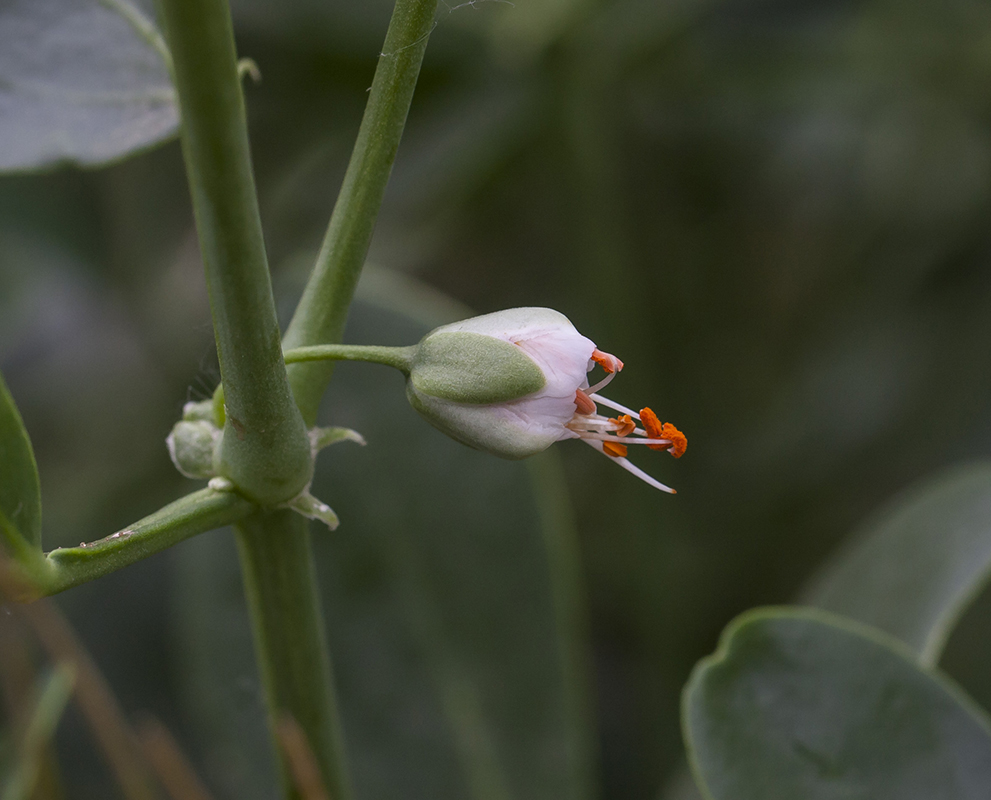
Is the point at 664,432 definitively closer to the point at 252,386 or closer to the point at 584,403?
the point at 584,403

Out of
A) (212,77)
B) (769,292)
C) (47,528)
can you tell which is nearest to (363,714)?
(47,528)

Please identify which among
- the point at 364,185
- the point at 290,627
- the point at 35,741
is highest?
the point at 364,185

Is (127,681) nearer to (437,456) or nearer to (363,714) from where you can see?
(363,714)

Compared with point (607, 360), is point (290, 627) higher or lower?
lower

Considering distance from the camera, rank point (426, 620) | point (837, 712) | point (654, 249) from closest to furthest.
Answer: point (837, 712)
point (426, 620)
point (654, 249)

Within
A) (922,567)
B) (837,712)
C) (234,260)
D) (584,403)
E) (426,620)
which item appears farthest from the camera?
(426,620)

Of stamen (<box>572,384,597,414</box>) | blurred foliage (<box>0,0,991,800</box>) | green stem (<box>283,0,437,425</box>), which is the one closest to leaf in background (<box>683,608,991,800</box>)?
stamen (<box>572,384,597,414</box>)

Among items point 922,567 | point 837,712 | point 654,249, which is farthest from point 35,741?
point 654,249

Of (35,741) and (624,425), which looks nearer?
(624,425)
